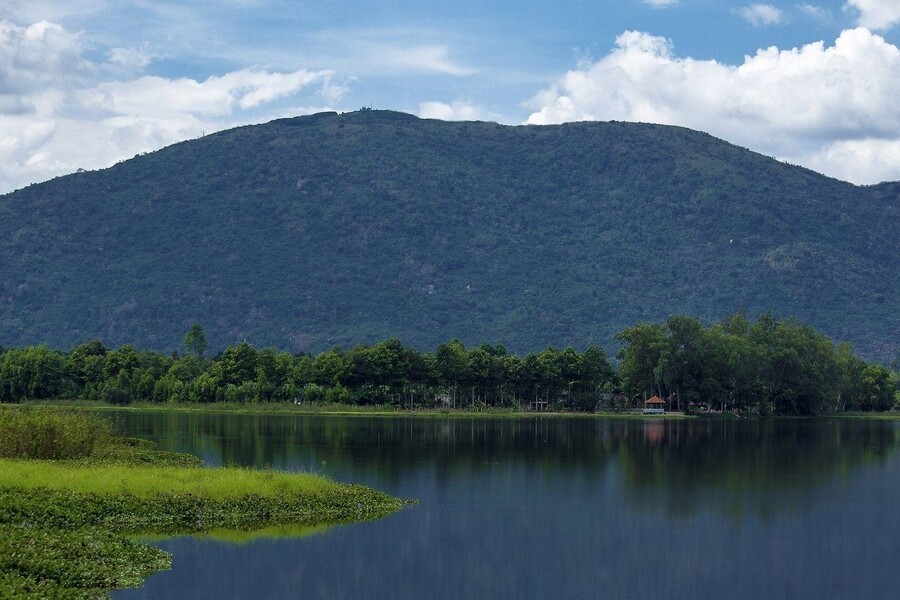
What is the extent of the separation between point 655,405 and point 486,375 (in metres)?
28.5

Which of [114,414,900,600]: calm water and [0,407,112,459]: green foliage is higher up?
[0,407,112,459]: green foliage

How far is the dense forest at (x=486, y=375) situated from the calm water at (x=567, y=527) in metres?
56.5

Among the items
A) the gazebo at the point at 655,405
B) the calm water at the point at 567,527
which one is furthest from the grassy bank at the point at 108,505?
the gazebo at the point at 655,405

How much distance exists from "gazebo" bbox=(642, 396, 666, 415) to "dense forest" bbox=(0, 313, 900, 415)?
1647 mm

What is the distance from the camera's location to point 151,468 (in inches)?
2058

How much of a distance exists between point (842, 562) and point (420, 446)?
46.5m

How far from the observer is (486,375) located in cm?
15475

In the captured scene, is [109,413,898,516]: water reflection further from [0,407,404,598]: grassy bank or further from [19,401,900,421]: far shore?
[0,407,404,598]: grassy bank

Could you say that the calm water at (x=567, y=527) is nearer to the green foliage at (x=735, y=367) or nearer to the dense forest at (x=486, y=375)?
the dense forest at (x=486, y=375)

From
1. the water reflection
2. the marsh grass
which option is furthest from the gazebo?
the marsh grass

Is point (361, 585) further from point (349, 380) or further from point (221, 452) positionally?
point (349, 380)

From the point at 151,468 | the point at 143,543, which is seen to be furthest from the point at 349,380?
the point at 143,543

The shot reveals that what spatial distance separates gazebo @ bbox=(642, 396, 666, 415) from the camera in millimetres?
164250

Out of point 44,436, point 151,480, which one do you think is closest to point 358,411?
point 44,436
